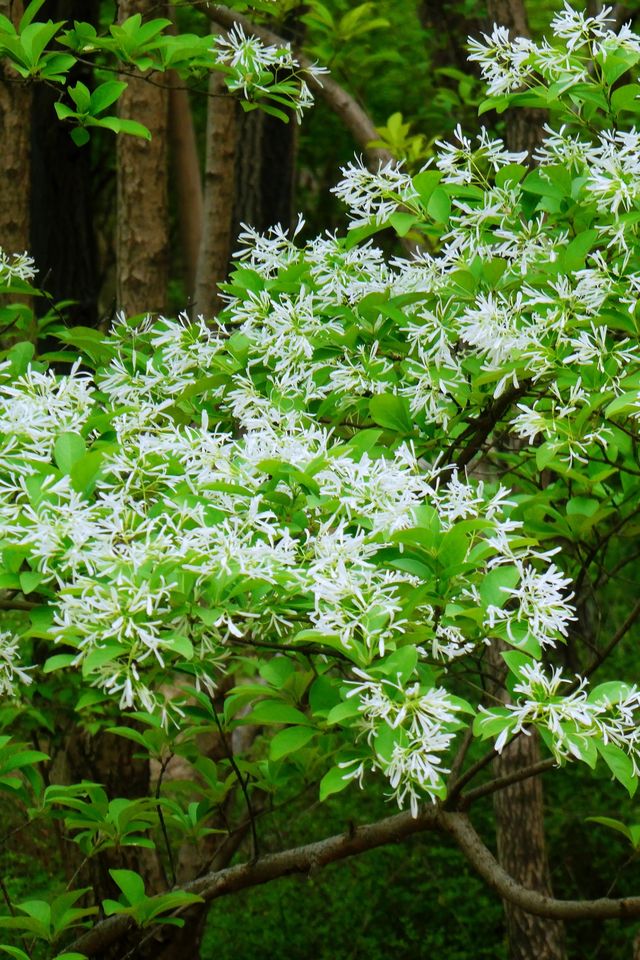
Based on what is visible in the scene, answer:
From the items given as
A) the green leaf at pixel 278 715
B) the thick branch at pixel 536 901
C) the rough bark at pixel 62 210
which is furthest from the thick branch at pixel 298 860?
the rough bark at pixel 62 210

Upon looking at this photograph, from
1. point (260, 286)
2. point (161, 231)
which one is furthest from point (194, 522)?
point (161, 231)

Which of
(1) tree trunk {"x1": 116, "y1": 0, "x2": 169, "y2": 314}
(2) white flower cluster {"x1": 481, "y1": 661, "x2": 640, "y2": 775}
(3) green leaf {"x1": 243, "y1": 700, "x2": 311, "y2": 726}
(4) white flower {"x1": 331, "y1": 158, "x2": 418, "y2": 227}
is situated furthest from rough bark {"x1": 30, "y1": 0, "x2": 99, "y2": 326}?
(2) white flower cluster {"x1": 481, "y1": 661, "x2": 640, "y2": 775}

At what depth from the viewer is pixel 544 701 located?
1853 mm

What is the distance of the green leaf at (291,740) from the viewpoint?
1.98 metres

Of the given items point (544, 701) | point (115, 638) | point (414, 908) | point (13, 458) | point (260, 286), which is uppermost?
point (260, 286)

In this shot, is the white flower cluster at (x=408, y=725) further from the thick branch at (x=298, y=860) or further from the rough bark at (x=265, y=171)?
the rough bark at (x=265, y=171)

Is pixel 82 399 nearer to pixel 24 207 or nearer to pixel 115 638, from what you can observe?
pixel 115 638

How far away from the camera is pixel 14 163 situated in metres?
4.27

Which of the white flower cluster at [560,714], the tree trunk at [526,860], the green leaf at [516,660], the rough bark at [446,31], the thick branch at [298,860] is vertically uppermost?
the rough bark at [446,31]

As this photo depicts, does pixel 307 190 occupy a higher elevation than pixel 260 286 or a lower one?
higher

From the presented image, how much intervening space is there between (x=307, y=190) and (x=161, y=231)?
29.9ft

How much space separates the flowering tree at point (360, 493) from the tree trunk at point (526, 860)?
2120 millimetres

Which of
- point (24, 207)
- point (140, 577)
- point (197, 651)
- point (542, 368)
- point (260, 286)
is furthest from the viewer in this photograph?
point (24, 207)

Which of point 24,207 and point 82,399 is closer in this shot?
point 82,399
